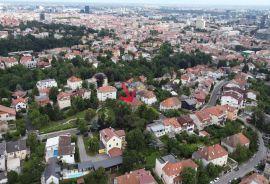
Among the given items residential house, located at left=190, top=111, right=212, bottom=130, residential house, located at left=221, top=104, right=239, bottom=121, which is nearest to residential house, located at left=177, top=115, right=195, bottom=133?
residential house, located at left=190, top=111, right=212, bottom=130

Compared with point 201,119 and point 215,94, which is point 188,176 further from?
point 215,94

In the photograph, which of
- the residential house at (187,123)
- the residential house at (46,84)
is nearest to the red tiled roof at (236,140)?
the residential house at (187,123)

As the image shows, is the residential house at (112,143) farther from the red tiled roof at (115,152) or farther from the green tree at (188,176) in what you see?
the green tree at (188,176)

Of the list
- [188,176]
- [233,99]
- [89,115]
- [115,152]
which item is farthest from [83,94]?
[188,176]

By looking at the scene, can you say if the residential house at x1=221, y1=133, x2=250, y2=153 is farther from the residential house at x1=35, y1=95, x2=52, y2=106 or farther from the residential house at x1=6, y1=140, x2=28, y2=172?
the residential house at x1=35, y1=95, x2=52, y2=106

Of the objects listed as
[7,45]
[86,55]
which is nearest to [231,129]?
[86,55]

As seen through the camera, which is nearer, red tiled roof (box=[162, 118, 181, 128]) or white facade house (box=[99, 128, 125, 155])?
white facade house (box=[99, 128, 125, 155])
